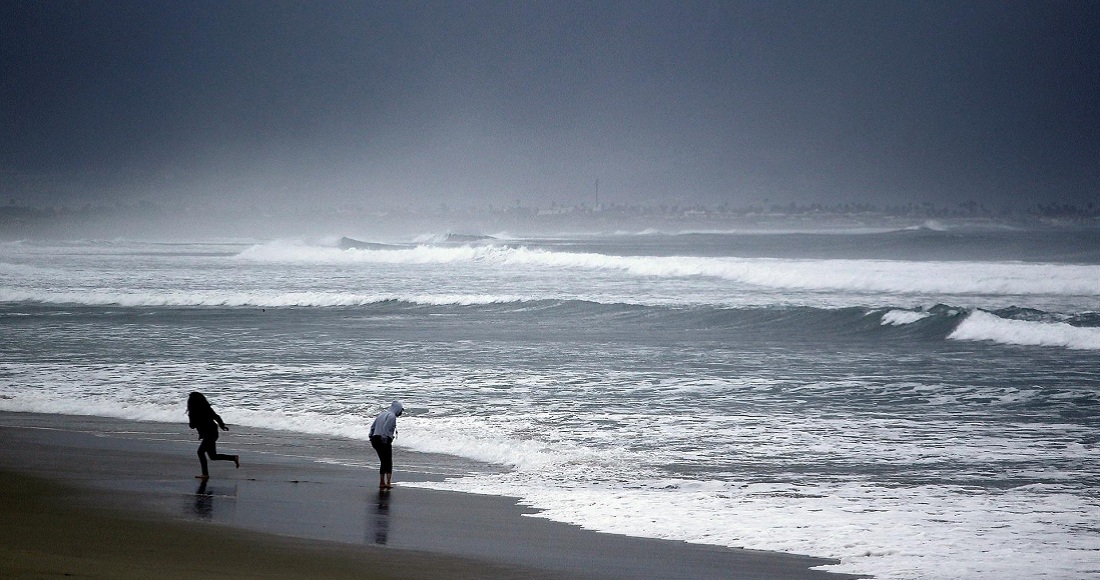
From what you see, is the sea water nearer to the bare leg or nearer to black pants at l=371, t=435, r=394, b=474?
black pants at l=371, t=435, r=394, b=474

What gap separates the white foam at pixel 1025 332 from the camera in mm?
24312

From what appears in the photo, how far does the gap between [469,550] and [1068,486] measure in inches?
241

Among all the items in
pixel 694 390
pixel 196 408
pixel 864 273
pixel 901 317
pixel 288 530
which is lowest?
pixel 288 530

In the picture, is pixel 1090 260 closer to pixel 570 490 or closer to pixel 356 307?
pixel 356 307

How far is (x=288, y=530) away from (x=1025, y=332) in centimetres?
2113

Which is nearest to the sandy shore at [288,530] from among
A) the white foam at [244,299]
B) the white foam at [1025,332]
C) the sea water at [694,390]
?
the sea water at [694,390]

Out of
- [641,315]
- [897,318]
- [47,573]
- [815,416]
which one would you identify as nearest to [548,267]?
[641,315]

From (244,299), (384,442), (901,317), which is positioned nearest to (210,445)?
(384,442)

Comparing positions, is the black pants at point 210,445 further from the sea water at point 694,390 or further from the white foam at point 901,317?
the white foam at point 901,317

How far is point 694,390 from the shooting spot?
17.5 m

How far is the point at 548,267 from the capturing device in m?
60.7

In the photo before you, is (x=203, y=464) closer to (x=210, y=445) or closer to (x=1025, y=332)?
(x=210, y=445)

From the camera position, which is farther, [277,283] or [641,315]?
[277,283]

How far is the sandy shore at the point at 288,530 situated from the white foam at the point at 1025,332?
17.4 metres
